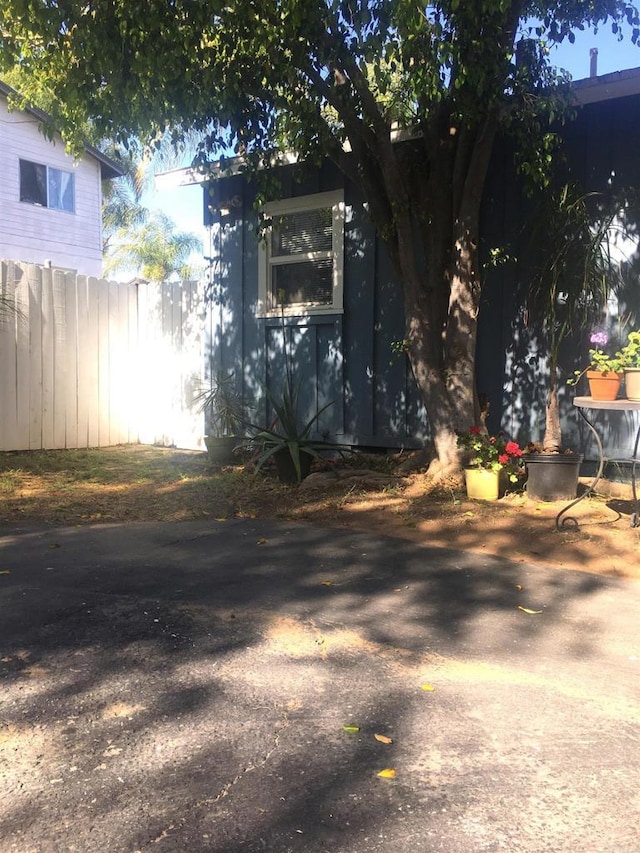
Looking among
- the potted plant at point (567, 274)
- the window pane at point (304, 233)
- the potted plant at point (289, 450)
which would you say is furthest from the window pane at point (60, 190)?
the potted plant at point (567, 274)

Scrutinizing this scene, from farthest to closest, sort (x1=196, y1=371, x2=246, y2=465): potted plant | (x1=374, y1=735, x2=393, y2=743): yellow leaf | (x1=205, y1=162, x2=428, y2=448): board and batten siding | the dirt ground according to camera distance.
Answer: (x1=196, y1=371, x2=246, y2=465): potted plant, (x1=205, y1=162, x2=428, y2=448): board and batten siding, the dirt ground, (x1=374, y1=735, x2=393, y2=743): yellow leaf

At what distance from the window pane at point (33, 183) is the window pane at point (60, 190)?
0.57 ft

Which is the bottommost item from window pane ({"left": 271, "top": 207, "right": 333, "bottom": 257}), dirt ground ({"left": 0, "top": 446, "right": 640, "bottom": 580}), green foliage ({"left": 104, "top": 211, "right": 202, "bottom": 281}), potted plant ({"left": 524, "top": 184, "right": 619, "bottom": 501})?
dirt ground ({"left": 0, "top": 446, "right": 640, "bottom": 580})

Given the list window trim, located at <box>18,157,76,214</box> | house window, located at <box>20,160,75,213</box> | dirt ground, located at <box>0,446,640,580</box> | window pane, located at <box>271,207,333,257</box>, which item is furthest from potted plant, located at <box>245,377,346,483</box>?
house window, located at <box>20,160,75,213</box>

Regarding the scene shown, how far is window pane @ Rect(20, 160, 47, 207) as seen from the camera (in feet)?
53.3

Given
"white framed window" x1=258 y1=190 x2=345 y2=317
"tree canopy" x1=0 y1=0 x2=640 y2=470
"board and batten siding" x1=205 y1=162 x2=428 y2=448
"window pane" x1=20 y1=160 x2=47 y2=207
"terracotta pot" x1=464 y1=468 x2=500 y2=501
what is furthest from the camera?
"window pane" x1=20 y1=160 x2=47 y2=207

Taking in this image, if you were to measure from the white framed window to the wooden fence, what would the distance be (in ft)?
4.79

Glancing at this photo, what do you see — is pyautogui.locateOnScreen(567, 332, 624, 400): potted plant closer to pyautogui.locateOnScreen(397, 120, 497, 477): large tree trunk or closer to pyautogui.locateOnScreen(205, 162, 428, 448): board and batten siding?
pyautogui.locateOnScreen(397, 120, 497, 477): large tree trunk

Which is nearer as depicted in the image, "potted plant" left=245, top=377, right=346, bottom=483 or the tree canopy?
the tree canopy

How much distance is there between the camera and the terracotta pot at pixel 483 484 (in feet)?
18.4

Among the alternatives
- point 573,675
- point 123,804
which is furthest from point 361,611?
point 123,804

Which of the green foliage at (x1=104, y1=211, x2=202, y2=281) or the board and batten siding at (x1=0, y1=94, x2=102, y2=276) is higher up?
the green foliage at (x1=104, y1=211, x2=202, y2=281)

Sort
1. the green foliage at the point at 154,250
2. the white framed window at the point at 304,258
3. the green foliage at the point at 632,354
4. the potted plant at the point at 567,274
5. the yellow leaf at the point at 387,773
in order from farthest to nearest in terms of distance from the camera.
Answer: the green foliage at the point at 154,250 → the white framed window at the point at 304,258 → the potted plant at the point at 567,274 → the green foliage at the point at 632,354 → the yellow leaf at the point at 387,773

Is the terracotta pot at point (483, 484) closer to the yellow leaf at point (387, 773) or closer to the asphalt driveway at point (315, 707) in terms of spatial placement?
the asphalt driveway at point (315, 707)
